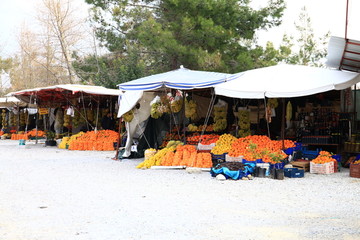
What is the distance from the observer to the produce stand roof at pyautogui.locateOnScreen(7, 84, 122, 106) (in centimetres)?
1858

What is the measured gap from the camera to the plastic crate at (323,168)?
10453 mm

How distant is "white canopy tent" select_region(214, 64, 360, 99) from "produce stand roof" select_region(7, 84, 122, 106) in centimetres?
856

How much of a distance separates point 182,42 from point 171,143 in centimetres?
1018

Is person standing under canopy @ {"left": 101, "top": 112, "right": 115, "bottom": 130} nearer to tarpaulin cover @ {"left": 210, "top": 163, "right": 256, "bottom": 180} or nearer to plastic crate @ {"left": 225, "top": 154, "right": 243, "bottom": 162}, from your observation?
plastic crate @ {"left": 225, "top": 154, "right": 243, "bottom": 162}

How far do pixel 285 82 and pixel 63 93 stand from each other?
41.1 ft

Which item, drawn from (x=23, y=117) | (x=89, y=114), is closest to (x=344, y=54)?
(x=89, y=114)

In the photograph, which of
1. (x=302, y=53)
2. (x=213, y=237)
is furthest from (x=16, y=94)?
(x=302, y=53)

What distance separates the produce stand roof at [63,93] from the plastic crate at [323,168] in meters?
11.1

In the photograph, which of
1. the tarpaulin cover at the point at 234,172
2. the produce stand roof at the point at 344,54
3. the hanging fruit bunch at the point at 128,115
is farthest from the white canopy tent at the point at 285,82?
the hanging fruit bunch at the point at 128,115

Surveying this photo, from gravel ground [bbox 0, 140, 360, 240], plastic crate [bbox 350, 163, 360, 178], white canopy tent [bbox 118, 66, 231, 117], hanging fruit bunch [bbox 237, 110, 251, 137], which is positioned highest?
white canopy tent [bbox 118, 66, 231, 117]

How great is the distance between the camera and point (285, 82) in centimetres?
1131

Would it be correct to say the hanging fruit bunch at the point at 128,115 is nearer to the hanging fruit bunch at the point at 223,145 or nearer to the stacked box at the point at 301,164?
the hanging fruit bunch at the point at 223,145

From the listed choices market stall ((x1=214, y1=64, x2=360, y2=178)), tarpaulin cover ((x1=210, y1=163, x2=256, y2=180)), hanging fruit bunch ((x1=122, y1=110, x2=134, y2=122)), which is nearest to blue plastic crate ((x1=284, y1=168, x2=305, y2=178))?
tarpaulin cover ((x1=210, y1=163, x2=256, y2=180))

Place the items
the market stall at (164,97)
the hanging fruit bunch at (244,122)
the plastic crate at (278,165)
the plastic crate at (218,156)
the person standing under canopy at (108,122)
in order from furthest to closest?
the person standing under canopy at (108,122) → the hanging fruit bunch at (244,122) → the market stall at (164,97) → the plastic crate at (218,156) → the plastic crate at (278,165)
